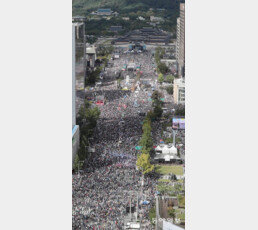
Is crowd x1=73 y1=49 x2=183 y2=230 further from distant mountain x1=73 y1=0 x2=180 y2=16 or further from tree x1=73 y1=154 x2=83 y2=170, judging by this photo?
distant mountain x1=73 y1=0 x2=180 y2=16

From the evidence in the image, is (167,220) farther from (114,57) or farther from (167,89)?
(114,57)

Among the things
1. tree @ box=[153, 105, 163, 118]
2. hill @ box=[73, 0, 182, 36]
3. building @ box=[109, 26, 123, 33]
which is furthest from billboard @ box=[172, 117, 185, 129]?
building @ box=[109, 26, 123, 33]

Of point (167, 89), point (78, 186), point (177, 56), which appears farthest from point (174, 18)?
point (78, 186)

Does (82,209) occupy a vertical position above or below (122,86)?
below

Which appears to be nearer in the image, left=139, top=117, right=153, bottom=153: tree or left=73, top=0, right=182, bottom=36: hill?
left=139, top=117, right=153, bottom=153: tree

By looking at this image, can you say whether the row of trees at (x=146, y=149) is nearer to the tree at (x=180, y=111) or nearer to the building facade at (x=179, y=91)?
the tree at (x=180, y=111)

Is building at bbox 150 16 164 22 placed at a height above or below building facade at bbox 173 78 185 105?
above

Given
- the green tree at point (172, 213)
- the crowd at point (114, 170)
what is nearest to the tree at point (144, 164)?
the crowd at point (114, 170)
